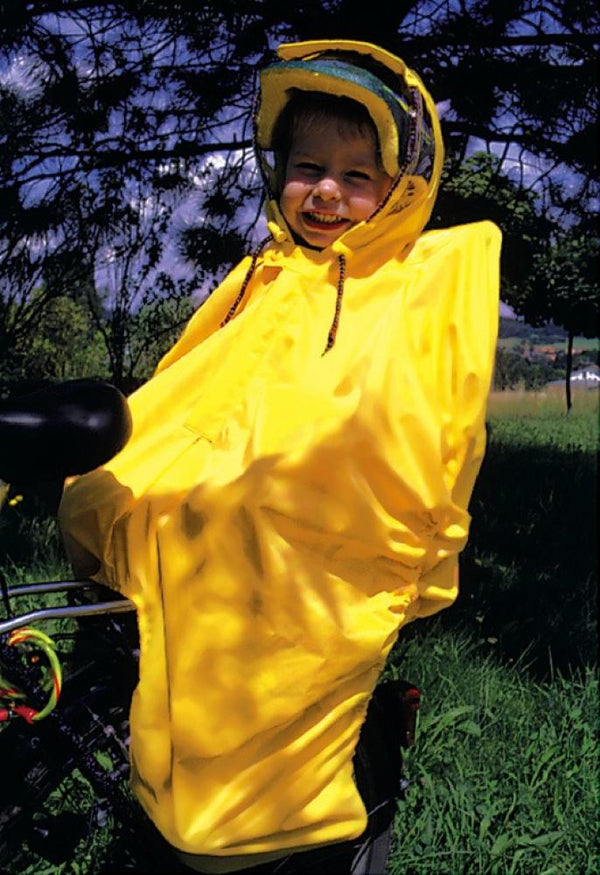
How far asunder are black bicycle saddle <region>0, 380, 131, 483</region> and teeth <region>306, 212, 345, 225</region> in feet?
1.83

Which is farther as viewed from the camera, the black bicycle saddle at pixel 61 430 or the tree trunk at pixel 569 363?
the tree trunk at pixel 569 363

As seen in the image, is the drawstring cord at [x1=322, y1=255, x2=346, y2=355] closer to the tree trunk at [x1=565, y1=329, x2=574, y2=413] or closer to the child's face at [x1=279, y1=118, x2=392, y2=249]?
the child's face at [x1=279, y1=118, x2=392, y2=249]

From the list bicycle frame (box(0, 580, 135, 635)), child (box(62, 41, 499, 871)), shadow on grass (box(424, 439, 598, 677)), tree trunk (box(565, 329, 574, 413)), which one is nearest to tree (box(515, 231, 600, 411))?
tree trunk (box(565, 329, 574, 413))

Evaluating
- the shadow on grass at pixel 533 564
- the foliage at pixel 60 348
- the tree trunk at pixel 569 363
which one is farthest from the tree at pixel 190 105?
the tree trunk at pixel 569 363

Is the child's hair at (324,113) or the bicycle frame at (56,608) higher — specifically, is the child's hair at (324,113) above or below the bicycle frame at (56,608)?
above

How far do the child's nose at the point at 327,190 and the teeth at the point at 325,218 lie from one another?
3cm

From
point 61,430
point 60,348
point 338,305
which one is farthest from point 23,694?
point 60,348

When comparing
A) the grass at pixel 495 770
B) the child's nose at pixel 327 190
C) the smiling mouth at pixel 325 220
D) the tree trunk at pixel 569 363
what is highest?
the child's nose at pixel 327 190

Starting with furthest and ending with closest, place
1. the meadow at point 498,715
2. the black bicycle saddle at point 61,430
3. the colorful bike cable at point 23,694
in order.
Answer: the meadow at point 498,715
the colorful bike cable at point 23,694
the black bicycle saddle at point 61,430

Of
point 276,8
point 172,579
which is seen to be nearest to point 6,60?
point 276,8

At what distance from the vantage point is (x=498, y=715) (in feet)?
8.43

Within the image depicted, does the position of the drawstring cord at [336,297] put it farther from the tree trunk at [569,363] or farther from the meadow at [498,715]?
the tree trunk at [569,363]

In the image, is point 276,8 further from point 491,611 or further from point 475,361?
point 491,611

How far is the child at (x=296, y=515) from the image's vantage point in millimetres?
1364
